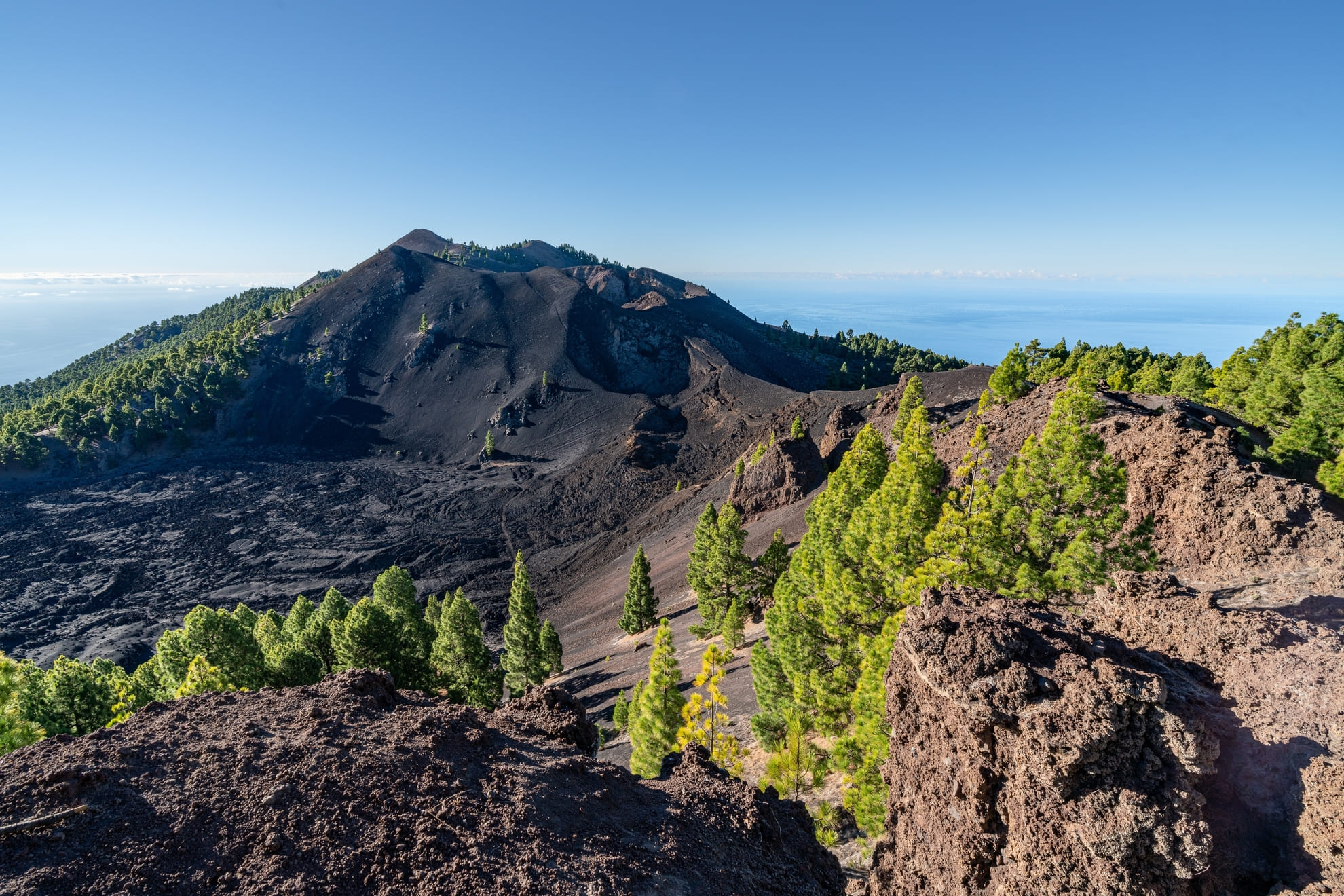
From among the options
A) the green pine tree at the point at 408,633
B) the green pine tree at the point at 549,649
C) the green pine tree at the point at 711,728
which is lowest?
the green pine tree at the point at 549,649

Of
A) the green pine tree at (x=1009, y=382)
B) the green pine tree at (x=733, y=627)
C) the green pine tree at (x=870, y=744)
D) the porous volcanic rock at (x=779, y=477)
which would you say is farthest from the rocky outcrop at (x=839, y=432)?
the green pine tree at (x=870, y=744)

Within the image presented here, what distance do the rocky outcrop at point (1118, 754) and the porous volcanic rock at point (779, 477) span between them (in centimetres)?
4176

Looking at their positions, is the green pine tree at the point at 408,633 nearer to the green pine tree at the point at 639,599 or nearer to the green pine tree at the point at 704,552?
the green pine tree at the point at 639,599

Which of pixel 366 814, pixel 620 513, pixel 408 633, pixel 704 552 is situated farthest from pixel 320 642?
pixel 620 513

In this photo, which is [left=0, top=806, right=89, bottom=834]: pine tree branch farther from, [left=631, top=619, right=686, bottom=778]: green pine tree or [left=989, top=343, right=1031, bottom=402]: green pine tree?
[left=989, top=343, right=1031, bottom=402]: green pine tree

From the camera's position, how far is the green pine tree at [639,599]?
37.8 meters

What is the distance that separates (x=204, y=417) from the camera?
8612cm

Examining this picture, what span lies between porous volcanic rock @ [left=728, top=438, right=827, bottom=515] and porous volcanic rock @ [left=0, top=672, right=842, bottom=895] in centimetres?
4256

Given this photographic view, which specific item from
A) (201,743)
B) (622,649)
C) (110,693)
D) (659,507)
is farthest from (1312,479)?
(110,693)

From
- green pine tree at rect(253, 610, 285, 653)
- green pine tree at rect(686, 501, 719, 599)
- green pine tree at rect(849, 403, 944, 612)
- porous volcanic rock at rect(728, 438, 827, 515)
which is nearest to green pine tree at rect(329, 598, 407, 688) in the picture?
green pine tree at rect(253, 610, 285, 653)

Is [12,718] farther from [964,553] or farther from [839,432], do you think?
[839,432]

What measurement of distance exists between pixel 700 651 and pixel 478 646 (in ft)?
43.1

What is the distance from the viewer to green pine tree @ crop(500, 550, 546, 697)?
3272 cm

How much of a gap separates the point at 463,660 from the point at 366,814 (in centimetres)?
2436
